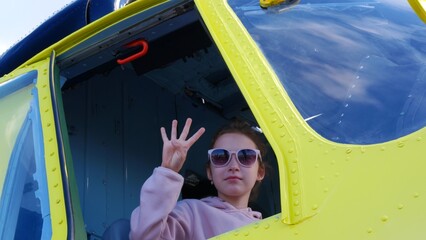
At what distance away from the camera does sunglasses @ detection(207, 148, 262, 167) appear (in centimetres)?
245

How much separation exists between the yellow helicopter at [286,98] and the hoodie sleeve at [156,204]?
7.6 inches

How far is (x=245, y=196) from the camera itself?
264 centimetres

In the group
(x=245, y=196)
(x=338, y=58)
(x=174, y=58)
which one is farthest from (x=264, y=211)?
(x=338, y=58)

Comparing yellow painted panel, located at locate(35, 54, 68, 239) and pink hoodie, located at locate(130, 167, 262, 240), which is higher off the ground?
yellow painted panel, located at locate(35, 54, 68, 239)

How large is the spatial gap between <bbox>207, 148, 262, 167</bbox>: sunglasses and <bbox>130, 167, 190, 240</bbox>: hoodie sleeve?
301 millimetres

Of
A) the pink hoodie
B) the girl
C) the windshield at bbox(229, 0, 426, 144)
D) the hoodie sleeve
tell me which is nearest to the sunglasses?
the girl

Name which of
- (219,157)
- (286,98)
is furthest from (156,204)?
(286,98)

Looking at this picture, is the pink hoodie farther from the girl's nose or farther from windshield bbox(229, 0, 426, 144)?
windshield bbox(229, 0, 426, 144)

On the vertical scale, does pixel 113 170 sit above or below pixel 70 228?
above

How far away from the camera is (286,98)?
1.94m

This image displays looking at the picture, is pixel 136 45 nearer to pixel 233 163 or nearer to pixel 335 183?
pixel 233 163

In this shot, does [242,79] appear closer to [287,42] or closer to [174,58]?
[287,42]

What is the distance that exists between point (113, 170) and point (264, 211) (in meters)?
0.96

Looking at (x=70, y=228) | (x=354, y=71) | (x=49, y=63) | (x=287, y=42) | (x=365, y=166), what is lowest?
(x=365, y=166)
